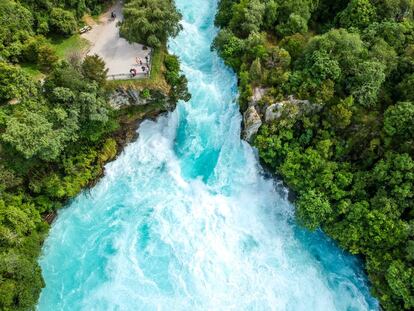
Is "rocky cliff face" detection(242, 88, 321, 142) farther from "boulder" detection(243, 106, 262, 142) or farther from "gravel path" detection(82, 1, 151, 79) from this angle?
"gravel path" detection(82, 1, 151, 79)

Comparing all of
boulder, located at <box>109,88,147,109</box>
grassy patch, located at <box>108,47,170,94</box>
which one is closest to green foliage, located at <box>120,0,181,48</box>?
grassy patch, located at <box>108,47,170,94</box>

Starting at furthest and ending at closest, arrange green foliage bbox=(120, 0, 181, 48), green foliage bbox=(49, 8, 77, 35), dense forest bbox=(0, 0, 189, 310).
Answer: green foliage bbox=(49, 8, 77, 35) → green foliage bbox=(120, 0, 181, 48) → dense forest bbox=(0, 0, 189, 310)

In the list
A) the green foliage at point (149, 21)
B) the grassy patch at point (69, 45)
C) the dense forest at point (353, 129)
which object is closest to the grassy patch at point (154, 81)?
the green foliage at point (149, 21)

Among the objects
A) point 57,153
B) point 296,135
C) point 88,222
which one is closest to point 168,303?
point 88,222

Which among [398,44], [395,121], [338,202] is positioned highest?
[398,44]

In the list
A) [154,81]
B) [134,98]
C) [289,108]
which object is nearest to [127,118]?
[134,98]

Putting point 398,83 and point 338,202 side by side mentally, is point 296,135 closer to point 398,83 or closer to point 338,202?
point 338,202

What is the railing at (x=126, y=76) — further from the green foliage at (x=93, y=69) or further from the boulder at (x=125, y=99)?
the green foliage at (x=93, y=69)
